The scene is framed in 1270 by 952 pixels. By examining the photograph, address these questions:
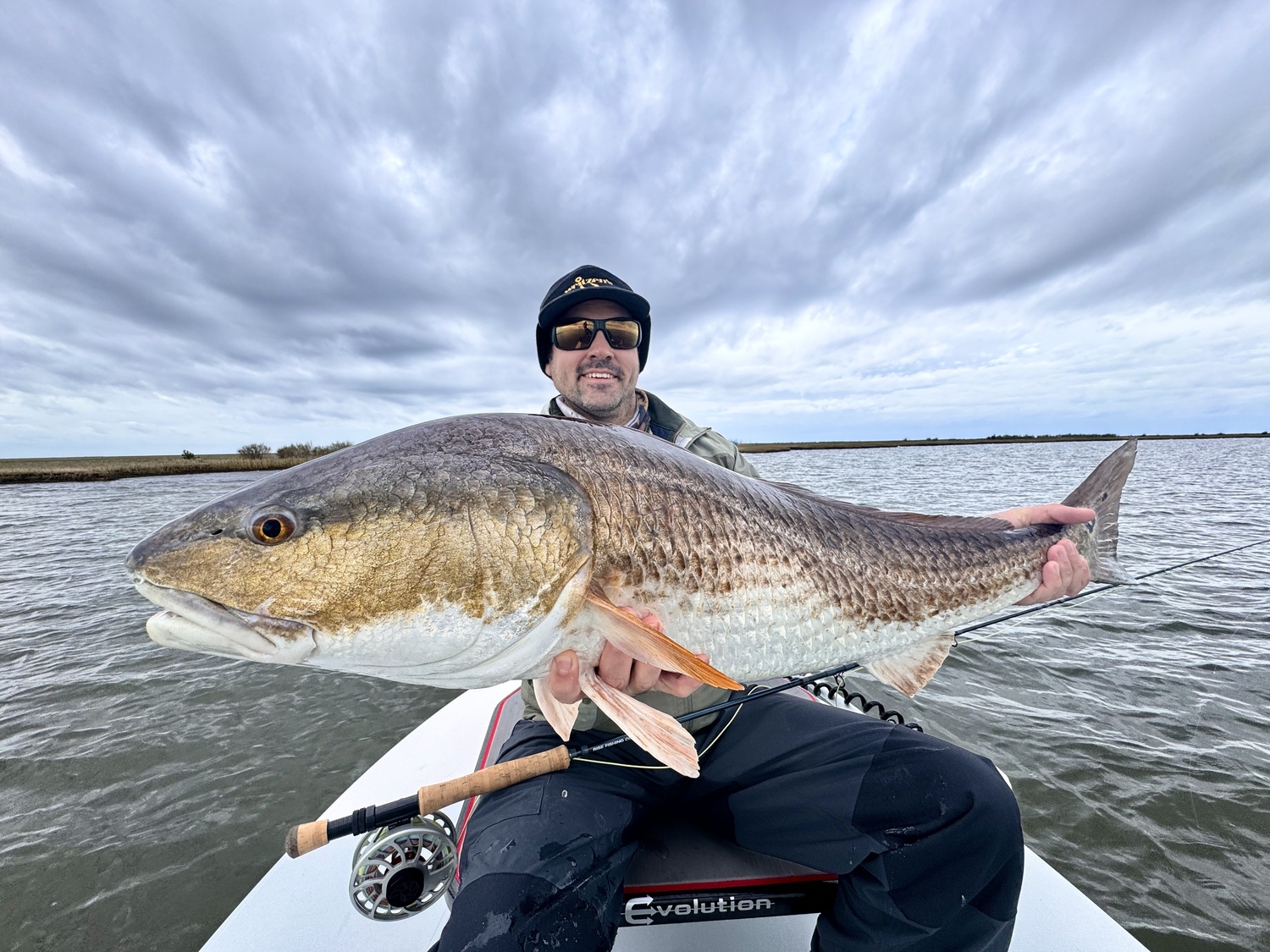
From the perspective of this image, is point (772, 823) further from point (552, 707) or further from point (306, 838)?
point (306, 838)

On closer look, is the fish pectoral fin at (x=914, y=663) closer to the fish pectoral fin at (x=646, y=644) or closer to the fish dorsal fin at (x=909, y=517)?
the fish dorsal fin at (x=909, y=517)

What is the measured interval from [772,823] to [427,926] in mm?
1769

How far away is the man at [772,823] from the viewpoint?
196cm

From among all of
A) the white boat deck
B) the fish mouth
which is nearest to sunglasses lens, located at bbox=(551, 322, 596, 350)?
the fish mouth

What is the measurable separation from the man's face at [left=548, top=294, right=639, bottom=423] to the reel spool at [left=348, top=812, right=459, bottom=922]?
2.52 m

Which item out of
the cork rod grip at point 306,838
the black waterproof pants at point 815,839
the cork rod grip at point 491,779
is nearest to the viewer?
the black waterproof pants at point 815,839

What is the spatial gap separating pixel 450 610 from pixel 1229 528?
2127 centimetres

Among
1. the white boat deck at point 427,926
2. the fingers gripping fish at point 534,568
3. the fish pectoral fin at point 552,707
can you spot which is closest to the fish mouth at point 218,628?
the fingers gripping fish at point 534,568

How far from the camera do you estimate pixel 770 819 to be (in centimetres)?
235

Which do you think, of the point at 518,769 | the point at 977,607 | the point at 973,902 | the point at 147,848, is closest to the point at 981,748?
the point at 977,607

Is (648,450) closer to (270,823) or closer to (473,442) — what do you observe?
(473,442)

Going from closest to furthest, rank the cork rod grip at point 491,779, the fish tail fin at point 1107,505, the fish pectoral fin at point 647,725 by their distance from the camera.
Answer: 1. the fish pectoral fin at point 647,725
2. the cork rod grip at point 491,779
3. the fish tail fin at point 1107,505

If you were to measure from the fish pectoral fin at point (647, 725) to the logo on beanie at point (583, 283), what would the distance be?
105 inches

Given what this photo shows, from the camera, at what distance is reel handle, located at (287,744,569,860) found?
221cm
